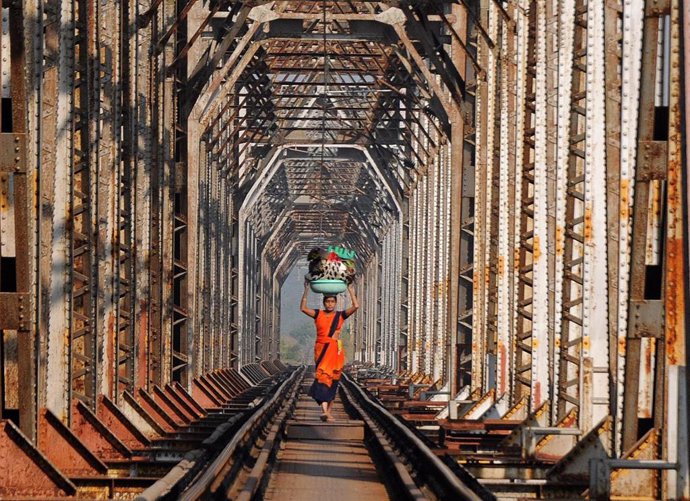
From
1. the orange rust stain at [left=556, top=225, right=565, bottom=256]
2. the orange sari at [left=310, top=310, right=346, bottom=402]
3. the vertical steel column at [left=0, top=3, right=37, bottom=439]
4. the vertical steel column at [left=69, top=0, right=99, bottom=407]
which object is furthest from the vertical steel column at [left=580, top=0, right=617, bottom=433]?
the vertical steel column at [left=0, top=3, right=37, bottom=439]

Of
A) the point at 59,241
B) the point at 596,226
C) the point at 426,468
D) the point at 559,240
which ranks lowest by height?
the point at 426,468

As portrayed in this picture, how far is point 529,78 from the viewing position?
22172 mm

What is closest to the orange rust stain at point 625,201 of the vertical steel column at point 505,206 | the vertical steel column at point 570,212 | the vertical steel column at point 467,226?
the vertical steel column at point 570,212

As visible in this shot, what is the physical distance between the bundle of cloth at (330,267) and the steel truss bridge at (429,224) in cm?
212

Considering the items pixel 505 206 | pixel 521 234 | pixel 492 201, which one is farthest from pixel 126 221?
pixel 492 201

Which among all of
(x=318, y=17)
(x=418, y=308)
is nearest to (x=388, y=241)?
(x=418, y=308)

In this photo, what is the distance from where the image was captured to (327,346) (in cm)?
1964

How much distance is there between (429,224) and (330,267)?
23447mm

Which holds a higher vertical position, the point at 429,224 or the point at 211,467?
the point at 429,224

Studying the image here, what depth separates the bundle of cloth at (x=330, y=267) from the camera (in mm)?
19766

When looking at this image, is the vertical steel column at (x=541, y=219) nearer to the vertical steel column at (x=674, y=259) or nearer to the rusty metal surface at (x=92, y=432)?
the rusty metal surface at (x=92, y=432)

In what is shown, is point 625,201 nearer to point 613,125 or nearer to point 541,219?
point 613,125

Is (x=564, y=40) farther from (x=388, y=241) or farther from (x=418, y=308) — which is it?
(x=388, y=241)

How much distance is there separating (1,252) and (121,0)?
8591 mm
